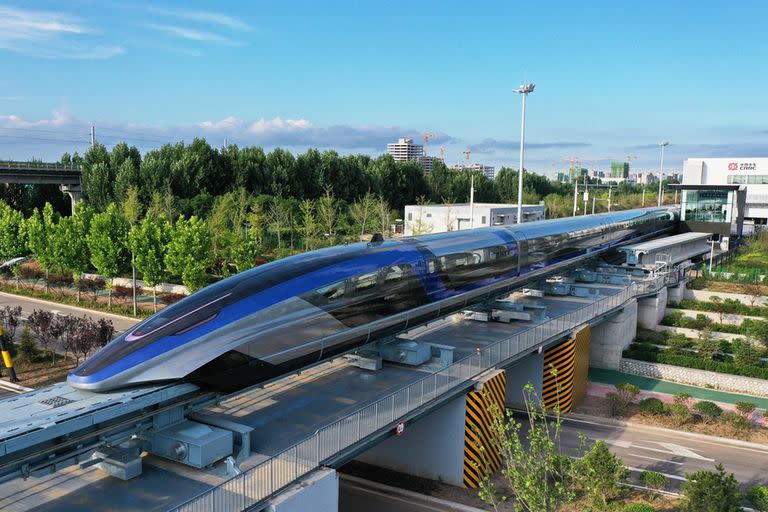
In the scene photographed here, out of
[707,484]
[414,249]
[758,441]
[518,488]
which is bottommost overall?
[758,441]

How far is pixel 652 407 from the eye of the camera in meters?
24.2

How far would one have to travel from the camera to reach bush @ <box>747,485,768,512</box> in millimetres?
16133

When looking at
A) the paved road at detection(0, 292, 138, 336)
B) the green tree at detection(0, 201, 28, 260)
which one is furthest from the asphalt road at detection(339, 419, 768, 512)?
the green tree at detection(0, 201, 28, 260)

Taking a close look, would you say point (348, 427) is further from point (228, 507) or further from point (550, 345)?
point (550, 345)

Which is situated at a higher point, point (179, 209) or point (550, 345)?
point (179, 209)

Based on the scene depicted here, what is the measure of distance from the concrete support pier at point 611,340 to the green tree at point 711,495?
15812mm

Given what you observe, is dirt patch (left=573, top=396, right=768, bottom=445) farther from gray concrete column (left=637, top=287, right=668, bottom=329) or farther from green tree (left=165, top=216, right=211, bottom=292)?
green tree (left=165, top=216, right=211, bottom=292)

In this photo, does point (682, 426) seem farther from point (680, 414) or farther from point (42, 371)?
point (42, 371)

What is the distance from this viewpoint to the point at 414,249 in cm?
1912

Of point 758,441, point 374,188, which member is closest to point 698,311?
point 758,441

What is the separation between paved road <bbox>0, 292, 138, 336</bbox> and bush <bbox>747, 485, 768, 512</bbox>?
27.3m

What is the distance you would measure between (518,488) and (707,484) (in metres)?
5.56

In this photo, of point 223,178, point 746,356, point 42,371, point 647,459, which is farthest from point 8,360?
point 223,178

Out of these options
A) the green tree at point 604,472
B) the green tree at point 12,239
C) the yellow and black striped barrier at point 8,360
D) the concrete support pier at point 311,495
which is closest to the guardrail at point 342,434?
the concrete support pier at point 311,495
